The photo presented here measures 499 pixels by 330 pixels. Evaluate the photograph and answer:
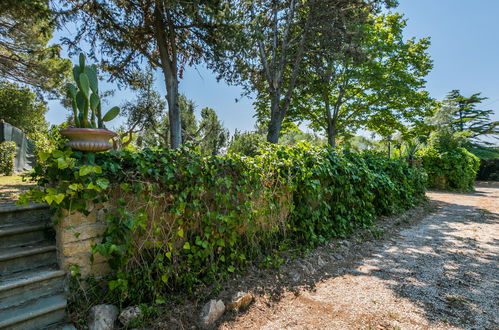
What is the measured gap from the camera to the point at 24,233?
2209 millimetres

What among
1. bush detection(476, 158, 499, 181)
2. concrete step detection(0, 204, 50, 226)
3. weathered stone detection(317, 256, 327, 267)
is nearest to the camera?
concrete step detection(0, 204, 50, 226)

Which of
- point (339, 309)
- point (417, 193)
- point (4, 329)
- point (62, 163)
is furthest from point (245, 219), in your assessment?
point (417, 193)

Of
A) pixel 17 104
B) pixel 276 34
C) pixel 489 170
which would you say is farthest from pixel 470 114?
pixel 17 104

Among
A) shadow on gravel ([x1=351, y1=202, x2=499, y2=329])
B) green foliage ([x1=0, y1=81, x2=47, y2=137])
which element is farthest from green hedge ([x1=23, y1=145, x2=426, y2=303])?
green foliage ([x1=0, y1=81, x2=47, y2=137])

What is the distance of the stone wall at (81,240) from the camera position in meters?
1.82

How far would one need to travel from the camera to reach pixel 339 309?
2.00 m

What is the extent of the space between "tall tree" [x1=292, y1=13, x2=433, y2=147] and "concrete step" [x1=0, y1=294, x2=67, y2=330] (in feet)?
25.6

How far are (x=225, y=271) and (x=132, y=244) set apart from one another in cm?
95

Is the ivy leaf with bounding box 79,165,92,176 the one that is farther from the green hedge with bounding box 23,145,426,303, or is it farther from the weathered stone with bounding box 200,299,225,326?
the weathered stone with bounding box 200,299,225,326

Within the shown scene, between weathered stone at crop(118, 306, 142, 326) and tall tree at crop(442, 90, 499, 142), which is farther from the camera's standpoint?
tall tree at crop(442, 90, 499, 142)

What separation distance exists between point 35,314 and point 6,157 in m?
7.72

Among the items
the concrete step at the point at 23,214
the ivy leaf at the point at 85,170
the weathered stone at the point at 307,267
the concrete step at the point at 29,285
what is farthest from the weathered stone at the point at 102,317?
the weathered stone at the point at 307,267

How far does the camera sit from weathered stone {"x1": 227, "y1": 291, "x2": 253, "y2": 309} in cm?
198

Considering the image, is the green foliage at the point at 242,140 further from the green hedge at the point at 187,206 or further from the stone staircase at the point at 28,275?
the stone staircase at the point at 28,275
